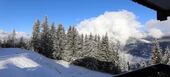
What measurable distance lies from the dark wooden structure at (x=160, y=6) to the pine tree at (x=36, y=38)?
7759 cm

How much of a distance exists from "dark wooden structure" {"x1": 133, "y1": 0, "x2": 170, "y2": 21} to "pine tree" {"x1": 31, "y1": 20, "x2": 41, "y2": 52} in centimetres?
7759

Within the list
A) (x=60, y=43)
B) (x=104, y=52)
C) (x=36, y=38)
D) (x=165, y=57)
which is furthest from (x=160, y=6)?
(x=165, y=57)

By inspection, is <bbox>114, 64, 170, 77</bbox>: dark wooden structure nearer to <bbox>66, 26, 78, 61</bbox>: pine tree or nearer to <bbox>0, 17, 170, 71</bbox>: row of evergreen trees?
<bbox>0, 17, 170, 71</bbox>: row of evergreen trees

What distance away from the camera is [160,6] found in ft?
22.2

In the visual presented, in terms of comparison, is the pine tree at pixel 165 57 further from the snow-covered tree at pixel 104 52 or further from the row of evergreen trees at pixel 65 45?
the snow-covered tree at pixel 104 52

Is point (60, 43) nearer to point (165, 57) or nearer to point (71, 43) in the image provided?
point (71, 43)

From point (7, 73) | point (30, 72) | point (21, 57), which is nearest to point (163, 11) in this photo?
point (7, 73)

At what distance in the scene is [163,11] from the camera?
7.23 m

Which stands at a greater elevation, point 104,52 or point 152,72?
point 152,72

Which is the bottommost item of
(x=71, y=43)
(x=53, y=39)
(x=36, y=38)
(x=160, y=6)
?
(x=71, y=43)

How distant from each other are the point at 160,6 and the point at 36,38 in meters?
85.9

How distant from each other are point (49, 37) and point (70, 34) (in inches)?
379

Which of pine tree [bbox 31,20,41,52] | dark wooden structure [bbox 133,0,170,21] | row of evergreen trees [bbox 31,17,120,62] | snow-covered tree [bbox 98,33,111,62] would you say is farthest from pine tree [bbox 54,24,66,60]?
dark wooden structure [bbox 133,0,170,21]

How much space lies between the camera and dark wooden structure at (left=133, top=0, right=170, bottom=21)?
6112 millimetres
